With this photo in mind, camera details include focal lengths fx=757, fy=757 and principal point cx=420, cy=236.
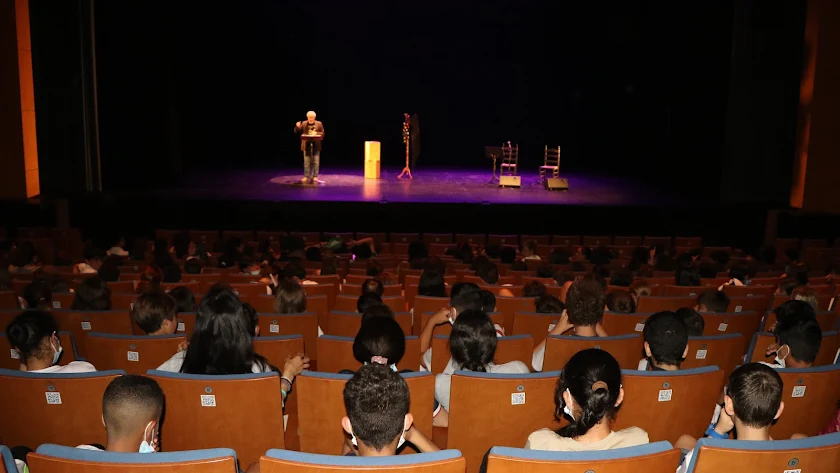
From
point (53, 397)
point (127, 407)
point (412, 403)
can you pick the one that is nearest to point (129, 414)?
point (127, 407)

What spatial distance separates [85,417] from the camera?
3.38 meters

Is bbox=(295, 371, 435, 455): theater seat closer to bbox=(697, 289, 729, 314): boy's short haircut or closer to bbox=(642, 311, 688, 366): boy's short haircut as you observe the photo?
bbox=(642, 311, 688, 366): boy's short haircut

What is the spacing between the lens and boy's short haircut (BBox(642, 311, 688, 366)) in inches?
151

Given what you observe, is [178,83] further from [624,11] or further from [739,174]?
[739,174]

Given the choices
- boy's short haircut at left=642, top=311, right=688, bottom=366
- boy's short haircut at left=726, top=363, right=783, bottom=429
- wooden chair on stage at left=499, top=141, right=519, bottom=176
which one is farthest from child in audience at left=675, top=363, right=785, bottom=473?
wooden chair on stage at left=499, top=141, right=519, bottom=176

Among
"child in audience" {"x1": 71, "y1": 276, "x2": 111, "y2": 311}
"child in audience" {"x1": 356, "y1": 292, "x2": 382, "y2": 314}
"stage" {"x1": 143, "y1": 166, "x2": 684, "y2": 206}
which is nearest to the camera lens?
"child in audience" {"x1": 356, "y1": 292, "x2": 382, "y2": 314}

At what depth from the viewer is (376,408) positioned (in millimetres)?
2598

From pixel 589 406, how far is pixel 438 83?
1944cm

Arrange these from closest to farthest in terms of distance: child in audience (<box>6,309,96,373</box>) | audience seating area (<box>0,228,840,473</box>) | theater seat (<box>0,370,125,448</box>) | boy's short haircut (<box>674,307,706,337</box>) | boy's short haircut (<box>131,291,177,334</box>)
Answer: audience seating area (<box>0,228,840,473</box>)
theater seat (<box>0,370,125,448</box>)
child in audience (<box>6,309,96,373</box>)
boy's short haircut (<box>131,291,177,334</box>)
boy's short haircut (<box>674,307,706,337</box>)

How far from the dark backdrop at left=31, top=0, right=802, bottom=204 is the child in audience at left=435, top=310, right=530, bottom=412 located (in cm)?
1380

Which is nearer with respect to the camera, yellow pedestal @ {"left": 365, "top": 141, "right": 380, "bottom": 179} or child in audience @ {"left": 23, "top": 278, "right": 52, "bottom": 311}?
child in audience @ {"left": 23, "top": 278, "right": 52, "bottom": 311}

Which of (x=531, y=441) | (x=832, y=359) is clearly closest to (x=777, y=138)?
(x=832, y=359)

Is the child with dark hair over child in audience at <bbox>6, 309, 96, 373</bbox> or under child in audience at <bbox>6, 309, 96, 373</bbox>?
under

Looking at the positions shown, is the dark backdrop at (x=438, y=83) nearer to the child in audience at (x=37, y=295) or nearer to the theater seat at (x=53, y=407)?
the child in audience at (x=37, y=295)
